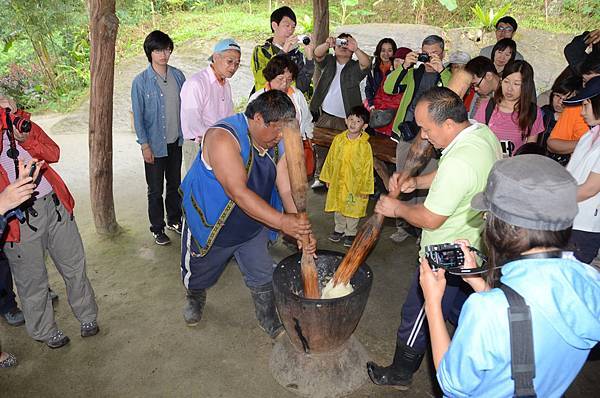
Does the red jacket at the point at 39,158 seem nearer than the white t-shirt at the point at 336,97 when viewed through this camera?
Yes

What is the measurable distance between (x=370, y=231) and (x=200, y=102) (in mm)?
2185

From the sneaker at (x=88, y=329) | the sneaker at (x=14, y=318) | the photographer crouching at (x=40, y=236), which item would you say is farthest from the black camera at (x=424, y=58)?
the sneaker at (x=14, y=318)

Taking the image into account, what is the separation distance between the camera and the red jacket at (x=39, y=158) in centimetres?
267

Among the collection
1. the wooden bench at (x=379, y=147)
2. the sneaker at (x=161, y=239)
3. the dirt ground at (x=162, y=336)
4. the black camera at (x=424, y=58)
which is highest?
the black camera at (x=424, y=58)

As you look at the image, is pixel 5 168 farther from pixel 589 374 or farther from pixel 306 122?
pixel 589 374

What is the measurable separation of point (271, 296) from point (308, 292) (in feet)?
1.93

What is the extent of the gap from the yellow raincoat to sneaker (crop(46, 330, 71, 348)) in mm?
2598

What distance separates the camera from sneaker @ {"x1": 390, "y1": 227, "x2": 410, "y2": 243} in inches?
189

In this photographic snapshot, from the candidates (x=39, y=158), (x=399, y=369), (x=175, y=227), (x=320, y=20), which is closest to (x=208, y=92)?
(x=175, y=227)

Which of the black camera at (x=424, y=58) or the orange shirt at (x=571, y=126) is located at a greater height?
Answer: the black camera at (x=424, y=58)

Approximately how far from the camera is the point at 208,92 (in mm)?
4172

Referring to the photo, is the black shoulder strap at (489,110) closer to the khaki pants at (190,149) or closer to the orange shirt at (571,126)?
the orange shirt at (571,126)

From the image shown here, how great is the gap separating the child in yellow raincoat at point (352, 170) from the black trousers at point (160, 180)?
5.11 feet

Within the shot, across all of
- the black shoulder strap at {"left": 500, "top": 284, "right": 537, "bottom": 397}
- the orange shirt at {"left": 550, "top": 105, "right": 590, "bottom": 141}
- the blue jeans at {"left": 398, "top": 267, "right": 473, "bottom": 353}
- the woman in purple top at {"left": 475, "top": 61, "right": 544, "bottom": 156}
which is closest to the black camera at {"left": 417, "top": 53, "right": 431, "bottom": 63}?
the woman in purple top at {"left": 475, "top": 61, "right": 544, "bottom": 156}
